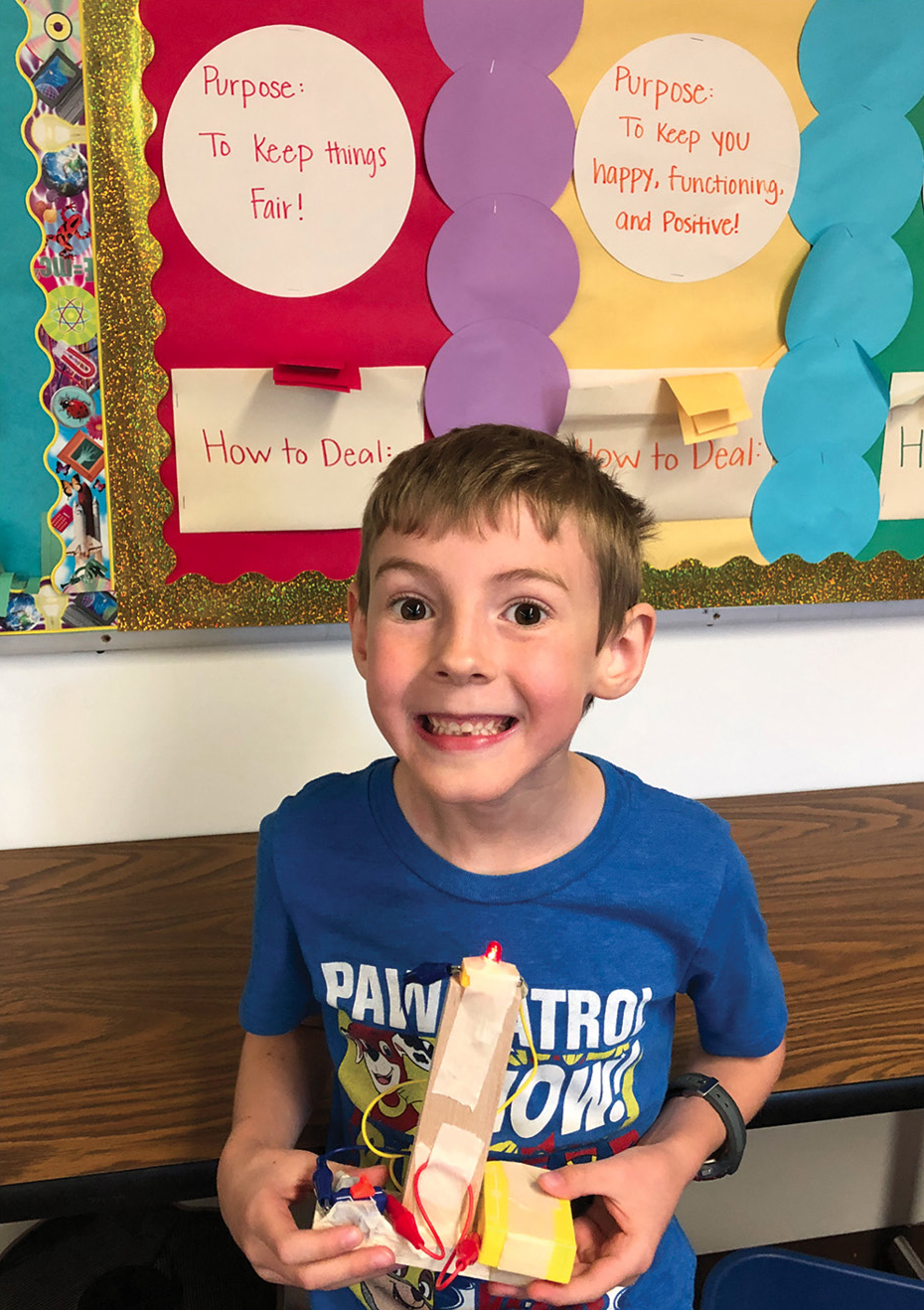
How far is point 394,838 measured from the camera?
728mm

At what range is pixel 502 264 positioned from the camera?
1.10 m

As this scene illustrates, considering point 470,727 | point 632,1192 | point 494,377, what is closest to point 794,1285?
point 632,1192

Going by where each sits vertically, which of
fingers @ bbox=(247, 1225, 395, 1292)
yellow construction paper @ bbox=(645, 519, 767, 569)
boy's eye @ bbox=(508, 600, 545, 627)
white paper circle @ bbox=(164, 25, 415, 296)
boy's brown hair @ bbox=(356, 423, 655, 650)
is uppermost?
white paper circle @ bbox=(164, 25, 415, 296)

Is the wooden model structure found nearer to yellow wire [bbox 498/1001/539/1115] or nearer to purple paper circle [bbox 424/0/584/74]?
yellow wire [bbox 498/1001/539/1115]

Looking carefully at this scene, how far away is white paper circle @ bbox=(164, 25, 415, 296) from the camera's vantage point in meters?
1.01

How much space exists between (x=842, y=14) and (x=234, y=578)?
0.93 meters

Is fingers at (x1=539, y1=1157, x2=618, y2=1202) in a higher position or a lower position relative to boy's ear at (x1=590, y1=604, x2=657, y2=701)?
lower

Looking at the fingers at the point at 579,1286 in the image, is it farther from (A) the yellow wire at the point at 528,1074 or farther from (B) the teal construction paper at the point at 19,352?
(B) the teal construction paper at the point at 19,352

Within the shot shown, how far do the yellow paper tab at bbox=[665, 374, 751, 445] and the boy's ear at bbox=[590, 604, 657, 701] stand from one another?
52 centimetres

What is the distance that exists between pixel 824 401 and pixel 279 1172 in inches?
40.2

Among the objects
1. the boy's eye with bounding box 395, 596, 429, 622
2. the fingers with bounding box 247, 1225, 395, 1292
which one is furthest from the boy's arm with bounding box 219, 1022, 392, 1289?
the boy's eye with bounding box 395, 596, 429, 622

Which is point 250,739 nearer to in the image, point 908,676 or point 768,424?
point 768,424

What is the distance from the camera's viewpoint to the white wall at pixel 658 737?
1170 mm

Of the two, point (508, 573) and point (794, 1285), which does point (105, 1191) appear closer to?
point (508, 573)
